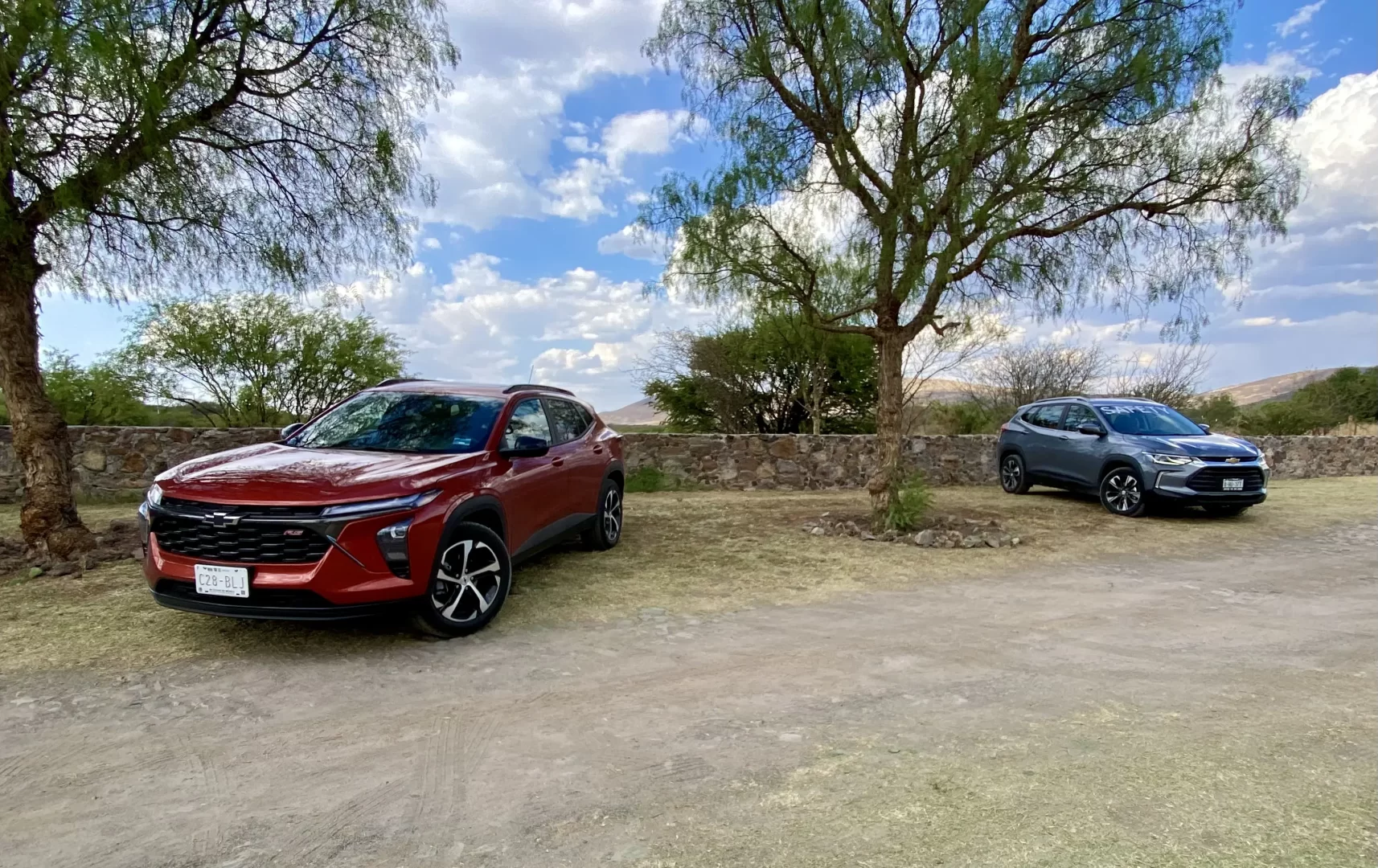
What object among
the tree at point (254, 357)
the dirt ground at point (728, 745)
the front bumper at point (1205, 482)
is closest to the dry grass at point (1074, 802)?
the dirt ground at point (728, 745)

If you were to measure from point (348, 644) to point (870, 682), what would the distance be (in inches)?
119

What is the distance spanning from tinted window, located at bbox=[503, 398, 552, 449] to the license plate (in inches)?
72.9

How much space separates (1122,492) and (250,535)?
10.2 m

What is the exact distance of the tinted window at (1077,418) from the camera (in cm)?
1089

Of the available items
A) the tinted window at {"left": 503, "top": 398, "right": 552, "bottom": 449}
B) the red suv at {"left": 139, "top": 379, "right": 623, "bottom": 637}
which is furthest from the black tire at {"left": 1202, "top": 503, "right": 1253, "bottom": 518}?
the red suv at {"left": 139, "top": 379, "right": 623, "bottom": 637}

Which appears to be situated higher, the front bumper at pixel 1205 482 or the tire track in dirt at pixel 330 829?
the front bumper at pixel 1205 482

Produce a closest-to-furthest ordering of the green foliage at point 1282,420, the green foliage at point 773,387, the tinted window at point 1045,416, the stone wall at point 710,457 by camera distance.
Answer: the stone wall at point 710,457 → the tinted window at point 1045,416 → the green foliage at point 773,387 → the green foliage at point 1282,420

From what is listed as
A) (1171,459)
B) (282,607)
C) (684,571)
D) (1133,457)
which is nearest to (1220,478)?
(1171,459)

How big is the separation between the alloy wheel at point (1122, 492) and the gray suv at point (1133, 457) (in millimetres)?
10

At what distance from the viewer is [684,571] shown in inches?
266

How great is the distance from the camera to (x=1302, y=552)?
8.08 m

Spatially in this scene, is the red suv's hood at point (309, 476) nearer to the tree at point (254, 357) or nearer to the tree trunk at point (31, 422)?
the tree trunk at point (31, 422)

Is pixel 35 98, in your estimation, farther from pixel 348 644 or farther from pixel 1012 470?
pixel 1012 470

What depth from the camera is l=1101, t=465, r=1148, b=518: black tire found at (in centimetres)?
994
